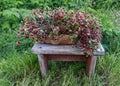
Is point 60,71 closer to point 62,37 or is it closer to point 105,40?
point 62,37

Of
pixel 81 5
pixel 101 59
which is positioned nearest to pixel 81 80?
pixel 101 59

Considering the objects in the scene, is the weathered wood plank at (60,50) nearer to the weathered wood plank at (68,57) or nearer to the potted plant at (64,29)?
the potted plant at (64,29)

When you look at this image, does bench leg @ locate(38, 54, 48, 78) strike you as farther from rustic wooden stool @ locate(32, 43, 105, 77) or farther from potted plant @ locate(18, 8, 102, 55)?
potted plant @ locate(18, 8, 102, 55)

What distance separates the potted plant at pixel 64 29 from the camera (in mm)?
1872

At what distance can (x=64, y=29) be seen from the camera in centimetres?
195

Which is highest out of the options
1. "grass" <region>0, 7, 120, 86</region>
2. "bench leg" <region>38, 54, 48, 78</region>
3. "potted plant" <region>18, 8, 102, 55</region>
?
"potted plant" <region>18, 8, 102, 55</region>

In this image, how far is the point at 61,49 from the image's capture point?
195 cm

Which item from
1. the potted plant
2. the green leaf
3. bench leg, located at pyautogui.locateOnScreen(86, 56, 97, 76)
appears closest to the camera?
the potted plant

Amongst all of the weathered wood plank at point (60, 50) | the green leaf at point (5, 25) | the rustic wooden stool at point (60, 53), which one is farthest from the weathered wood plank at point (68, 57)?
the green leaf at point (5, 25)

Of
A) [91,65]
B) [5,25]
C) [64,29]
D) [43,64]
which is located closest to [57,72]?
[43,64]

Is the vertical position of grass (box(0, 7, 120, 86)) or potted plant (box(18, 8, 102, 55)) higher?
potted plant (box(18, 8, 102, 55))

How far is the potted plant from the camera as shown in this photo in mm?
1872

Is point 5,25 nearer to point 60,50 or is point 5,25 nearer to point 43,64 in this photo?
point 43,64

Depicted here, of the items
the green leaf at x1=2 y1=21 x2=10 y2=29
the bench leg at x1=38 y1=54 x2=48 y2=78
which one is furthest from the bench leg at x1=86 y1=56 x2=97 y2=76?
the green leaf at x1=2 y1=21 x2=10 y2=29
